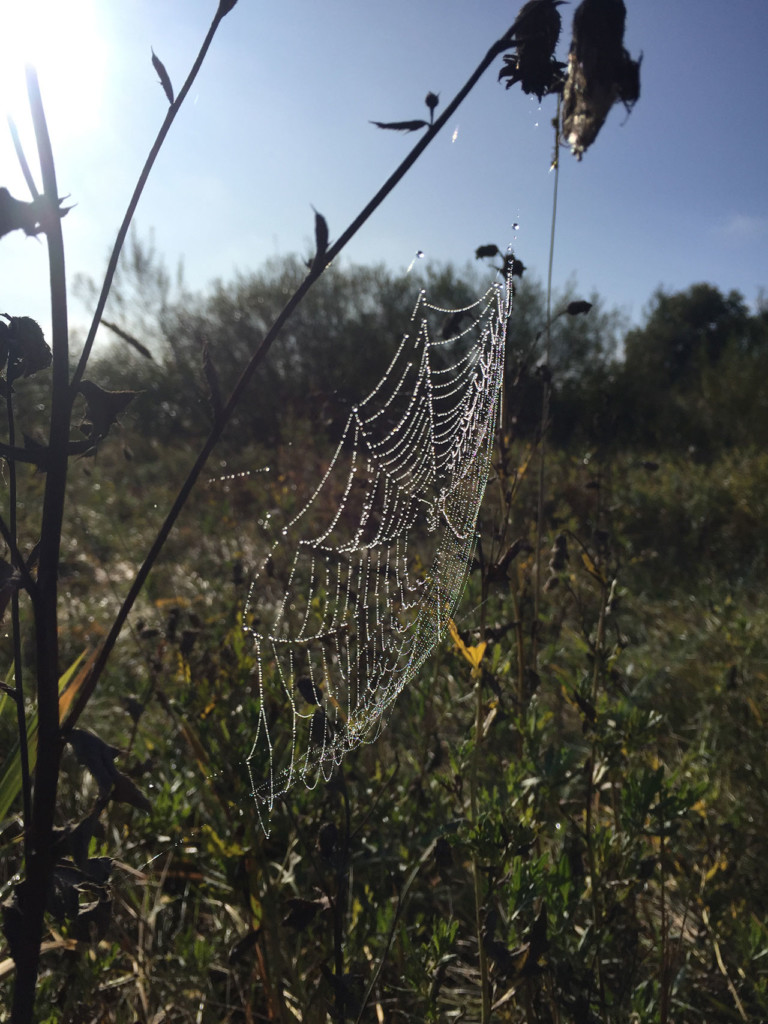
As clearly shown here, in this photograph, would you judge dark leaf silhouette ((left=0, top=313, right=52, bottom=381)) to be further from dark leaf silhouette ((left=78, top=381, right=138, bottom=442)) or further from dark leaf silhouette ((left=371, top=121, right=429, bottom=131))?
dark leaf silhouette ((left=371, top=121, right=429, bottom=131))

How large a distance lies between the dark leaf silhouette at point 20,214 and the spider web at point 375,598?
2.17 feet

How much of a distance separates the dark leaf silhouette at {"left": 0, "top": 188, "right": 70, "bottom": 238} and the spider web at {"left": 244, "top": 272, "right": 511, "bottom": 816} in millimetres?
660

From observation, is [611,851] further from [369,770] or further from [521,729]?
[369,770]

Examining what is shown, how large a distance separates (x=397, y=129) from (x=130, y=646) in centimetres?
372

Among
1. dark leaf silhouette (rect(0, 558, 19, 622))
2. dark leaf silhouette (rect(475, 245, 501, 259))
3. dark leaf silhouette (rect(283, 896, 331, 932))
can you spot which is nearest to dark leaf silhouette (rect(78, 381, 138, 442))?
dark leaf silhouette (rect(0, 558, 19, 622))

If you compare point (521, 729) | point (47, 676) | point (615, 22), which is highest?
point (615, 22)

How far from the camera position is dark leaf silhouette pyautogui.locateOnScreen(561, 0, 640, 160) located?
814 mm

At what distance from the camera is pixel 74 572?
5.19m

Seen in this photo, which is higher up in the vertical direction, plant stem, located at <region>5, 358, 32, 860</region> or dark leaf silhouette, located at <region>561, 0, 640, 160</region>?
dark leaf silhouette, located at <region>561, 0, 640, 160</region>

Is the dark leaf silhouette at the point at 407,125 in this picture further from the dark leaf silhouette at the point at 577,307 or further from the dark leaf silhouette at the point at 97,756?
the dark leaf silhouette at the point at 577,307

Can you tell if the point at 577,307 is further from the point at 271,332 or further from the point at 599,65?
the point at 271,332

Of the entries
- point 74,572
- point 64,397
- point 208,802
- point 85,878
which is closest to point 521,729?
point 208,802

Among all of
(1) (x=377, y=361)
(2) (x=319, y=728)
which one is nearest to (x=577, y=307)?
(2) (x=319, y=728)

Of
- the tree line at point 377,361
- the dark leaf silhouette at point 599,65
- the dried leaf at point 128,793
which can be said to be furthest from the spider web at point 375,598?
the tree line at point 377,361
